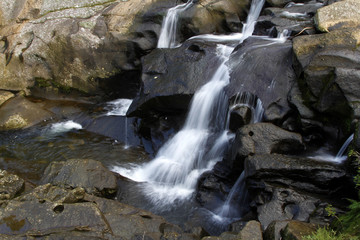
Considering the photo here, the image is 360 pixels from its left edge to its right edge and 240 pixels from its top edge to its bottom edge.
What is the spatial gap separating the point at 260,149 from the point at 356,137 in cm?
151

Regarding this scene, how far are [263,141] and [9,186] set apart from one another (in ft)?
15.0

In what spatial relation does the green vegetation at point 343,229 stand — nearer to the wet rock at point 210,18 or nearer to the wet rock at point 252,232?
the wet rock at point 252,232

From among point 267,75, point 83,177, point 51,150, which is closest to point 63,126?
point 51,150

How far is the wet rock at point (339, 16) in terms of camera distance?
23.2ft

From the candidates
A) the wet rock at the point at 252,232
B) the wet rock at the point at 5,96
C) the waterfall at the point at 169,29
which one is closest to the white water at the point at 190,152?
the waterfall at the point at 169,29

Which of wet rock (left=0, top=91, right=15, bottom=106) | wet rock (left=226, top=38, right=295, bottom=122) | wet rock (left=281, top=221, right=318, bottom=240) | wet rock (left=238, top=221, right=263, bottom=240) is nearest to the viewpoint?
wet rock (left=281, top=221, right=318, bottom=240)

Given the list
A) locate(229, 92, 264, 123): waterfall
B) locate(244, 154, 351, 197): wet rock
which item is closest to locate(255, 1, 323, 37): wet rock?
locate(229, 92, 264, 123): waterfall

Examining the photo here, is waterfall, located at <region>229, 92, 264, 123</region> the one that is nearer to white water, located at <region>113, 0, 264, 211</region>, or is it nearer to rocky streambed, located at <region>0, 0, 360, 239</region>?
rocky streambed, located at <region>0, 0, 360, 239</region>

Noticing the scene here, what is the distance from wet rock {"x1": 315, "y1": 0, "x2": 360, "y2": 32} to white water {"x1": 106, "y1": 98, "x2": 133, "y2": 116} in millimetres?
5676

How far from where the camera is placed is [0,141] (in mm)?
8555

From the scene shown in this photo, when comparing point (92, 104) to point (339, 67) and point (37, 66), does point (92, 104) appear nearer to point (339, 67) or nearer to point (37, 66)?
point (37, 66)

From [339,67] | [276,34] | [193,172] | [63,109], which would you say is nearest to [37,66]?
[63,109]

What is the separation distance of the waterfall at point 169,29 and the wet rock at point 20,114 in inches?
161

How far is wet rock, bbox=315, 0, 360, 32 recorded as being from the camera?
279 inches
